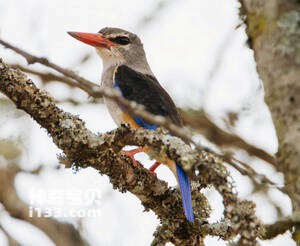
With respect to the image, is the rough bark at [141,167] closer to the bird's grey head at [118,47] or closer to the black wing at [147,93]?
the black wing at [147,93]

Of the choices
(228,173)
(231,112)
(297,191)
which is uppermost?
(231,112)

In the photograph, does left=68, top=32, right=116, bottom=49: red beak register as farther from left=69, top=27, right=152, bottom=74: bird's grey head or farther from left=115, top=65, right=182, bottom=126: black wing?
left=115, top=65, right=182, bottom=126: black wing

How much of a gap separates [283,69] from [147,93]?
2676 millimetres

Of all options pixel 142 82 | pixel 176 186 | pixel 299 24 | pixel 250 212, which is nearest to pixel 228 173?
pixel 250 212

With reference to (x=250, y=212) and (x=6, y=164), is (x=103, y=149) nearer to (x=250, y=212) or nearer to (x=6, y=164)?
(x=250, y=212)

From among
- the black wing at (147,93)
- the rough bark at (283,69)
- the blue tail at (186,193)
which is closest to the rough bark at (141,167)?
the blue tail at (186,193)

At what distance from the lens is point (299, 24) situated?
70.2 inches

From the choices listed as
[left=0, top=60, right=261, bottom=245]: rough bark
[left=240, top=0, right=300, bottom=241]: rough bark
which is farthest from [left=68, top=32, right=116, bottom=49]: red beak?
[left=240, top=0, right=300, bottom=241]: rough bark

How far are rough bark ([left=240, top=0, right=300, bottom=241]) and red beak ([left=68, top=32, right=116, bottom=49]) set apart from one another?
3.31 m

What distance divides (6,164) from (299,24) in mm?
3682

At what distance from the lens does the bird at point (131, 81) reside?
142 inches

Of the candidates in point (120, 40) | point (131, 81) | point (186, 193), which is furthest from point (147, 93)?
point (186, 193)

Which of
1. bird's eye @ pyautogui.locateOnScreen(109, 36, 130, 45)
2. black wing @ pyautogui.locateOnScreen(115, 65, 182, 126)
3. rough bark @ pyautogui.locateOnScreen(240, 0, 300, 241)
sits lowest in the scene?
rough bark @ pyautogui.locateOnScreen(240, 0, 300, 241)

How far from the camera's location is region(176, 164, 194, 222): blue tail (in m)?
2.76
